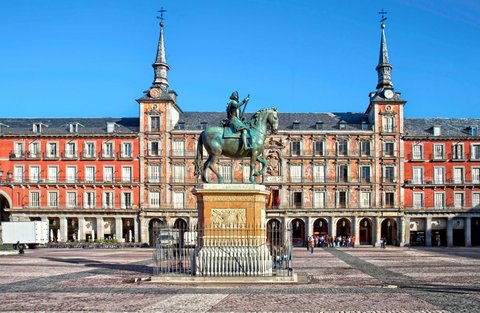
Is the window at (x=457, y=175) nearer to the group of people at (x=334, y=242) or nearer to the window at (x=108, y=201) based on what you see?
the group of people at (x=334, y=242)

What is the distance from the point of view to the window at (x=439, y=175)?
68875 mm

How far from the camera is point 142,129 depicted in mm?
69062

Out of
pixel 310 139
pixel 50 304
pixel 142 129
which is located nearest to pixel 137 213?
pixel 142 129

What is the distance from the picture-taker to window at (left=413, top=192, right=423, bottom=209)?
6894cm

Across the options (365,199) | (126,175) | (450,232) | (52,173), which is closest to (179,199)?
(126,175)

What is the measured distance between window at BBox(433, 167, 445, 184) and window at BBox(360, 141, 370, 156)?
844 cm

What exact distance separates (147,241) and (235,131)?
159 ft

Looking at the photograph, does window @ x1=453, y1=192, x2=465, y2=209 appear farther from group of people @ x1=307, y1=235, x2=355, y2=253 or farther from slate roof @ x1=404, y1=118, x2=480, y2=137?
group of people @ x1=307, y1=235, x2=355, y2=253

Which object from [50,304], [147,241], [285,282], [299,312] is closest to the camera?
[299,312]

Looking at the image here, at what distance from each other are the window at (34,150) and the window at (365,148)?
128 feet

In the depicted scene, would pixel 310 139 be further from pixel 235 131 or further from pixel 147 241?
pixel 235 131

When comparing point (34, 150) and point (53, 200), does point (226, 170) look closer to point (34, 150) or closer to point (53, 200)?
point (53, 200)

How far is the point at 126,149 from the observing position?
69.4 meters

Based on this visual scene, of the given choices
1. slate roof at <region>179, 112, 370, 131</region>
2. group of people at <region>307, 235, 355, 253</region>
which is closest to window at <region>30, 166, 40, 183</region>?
slate roof at <region>179, 112, 370, 131</region>
